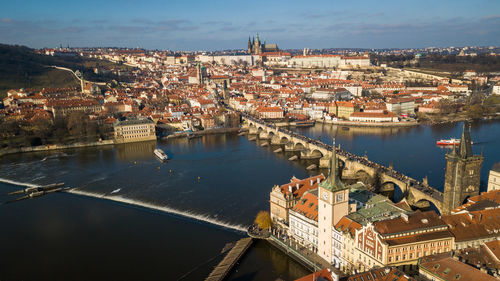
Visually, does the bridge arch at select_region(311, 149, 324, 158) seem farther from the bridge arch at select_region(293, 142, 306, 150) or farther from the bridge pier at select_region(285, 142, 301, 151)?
the bridge pier at select_region(285, 142, 301, 151)

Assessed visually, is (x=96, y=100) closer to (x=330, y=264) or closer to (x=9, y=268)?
(x=9, y=268)

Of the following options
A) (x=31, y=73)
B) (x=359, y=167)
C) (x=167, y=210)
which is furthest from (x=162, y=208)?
(x=31, y=73)

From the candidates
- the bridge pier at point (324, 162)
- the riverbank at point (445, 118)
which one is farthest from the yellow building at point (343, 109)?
the bridge pier at point (324, 162)

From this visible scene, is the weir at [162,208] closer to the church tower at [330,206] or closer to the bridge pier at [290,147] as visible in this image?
the church tower at [330,206]

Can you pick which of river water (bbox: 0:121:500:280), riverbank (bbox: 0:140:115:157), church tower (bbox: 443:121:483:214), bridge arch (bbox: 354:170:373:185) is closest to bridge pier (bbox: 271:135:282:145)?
river water (bbox: 0:121:500:280)

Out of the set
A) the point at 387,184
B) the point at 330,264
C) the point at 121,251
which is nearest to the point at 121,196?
the point at 121,251
